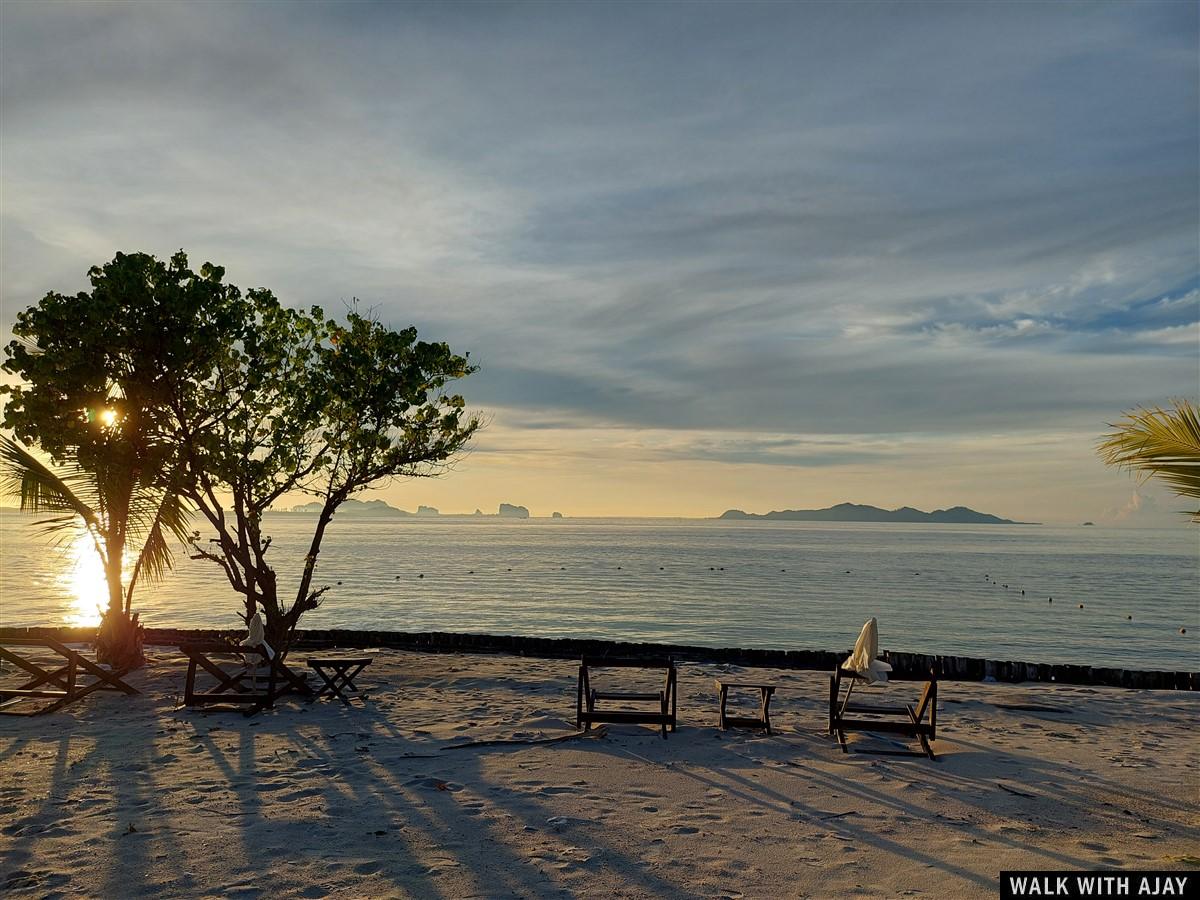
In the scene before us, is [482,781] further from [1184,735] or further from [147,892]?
[1184,735]

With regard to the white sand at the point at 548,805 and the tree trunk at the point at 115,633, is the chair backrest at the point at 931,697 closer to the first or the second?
the white sand at the point at 548,805

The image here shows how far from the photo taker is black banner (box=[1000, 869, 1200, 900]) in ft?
19.9

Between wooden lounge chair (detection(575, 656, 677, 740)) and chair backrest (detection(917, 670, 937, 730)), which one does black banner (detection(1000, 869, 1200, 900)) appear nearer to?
chair backrest (detection(917, 670, 937, 730))

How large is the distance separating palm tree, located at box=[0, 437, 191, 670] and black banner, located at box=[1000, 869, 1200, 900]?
14.1 metres

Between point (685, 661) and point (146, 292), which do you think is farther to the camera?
point (685, 661)

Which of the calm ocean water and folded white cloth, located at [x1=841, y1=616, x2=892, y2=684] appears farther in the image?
the calm ocean water

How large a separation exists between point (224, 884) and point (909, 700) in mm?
12847

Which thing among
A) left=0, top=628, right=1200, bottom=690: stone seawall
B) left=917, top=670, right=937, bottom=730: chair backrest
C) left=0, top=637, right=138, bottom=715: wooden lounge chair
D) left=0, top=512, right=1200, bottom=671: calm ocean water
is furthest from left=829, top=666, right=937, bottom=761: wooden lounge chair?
left=0, top=512, right=1200, bottom=671: calm ocean water

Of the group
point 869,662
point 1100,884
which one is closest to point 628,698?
point 869,662

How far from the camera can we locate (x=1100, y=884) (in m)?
6.23

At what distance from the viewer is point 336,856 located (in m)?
6.57

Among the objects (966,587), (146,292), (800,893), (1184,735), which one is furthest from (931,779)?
(966,587)

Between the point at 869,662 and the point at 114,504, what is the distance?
1344cm

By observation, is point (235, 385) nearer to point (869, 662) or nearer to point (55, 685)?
point (55, 685)
